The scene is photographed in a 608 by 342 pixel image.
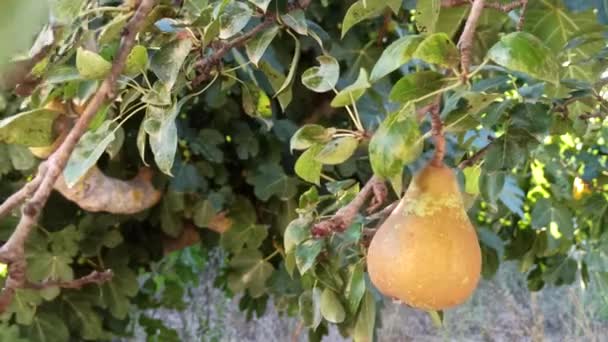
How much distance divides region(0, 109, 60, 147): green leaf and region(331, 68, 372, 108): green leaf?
0.57 ft

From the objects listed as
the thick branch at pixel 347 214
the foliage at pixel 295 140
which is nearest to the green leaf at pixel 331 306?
the foliage at pixel 295 140

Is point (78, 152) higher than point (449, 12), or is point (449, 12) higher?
point (78, 152)

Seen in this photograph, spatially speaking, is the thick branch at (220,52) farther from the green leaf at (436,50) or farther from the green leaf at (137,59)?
the green leaf at (436,50)

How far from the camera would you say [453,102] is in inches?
16.3

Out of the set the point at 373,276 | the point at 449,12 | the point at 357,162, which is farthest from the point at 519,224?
the point at 373,276

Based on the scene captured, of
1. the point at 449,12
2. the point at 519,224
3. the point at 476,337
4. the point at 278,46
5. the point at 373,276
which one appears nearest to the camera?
the point at 373,276

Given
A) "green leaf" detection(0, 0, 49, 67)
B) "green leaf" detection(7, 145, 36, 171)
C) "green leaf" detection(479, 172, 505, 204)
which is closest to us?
"green leaf" detection(0, 0, 49, 67)

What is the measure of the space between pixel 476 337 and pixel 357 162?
42.3 inches

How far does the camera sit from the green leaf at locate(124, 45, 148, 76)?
1.45ft

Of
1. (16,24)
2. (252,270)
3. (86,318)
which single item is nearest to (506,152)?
(16,24)

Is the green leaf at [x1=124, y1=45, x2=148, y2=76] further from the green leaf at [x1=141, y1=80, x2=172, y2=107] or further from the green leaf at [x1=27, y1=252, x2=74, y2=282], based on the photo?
the green leaf at [x1=27, y1=252, x2=74, y2=282]

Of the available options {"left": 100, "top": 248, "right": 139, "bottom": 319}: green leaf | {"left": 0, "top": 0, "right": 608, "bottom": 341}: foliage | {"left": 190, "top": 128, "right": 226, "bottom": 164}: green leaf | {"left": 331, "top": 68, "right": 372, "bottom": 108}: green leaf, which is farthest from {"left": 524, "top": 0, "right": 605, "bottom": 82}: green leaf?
{"left": 100, "top": 248, "right": 139, "bottom": 319}: green leaf

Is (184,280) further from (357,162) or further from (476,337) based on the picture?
(476,337)

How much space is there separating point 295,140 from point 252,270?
0.76 m
